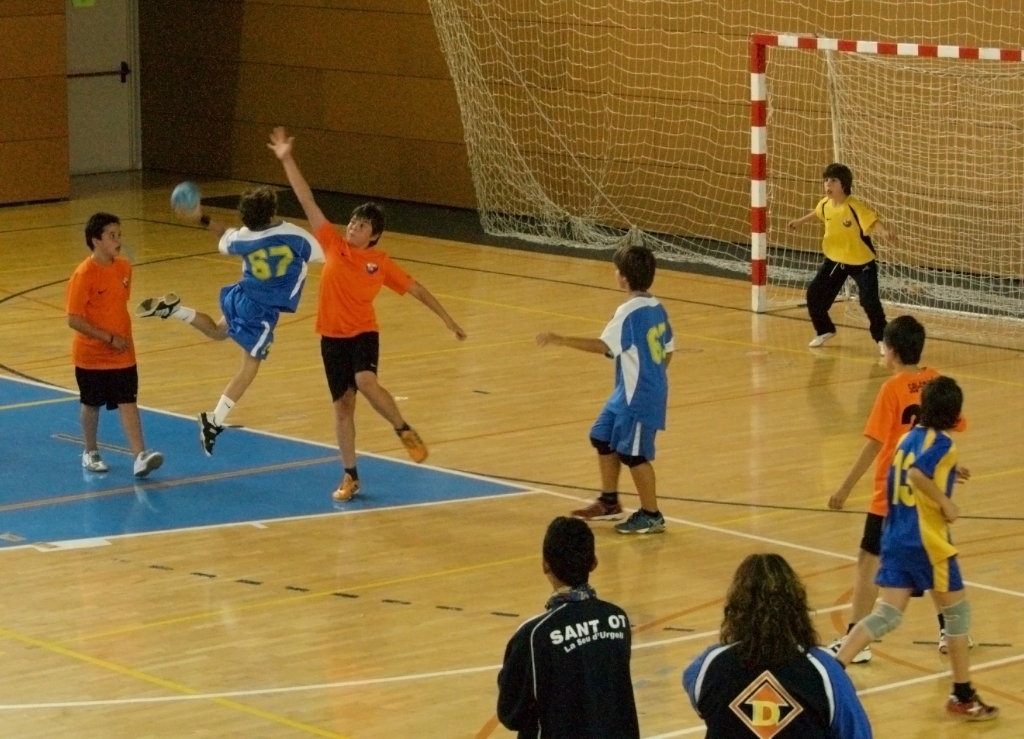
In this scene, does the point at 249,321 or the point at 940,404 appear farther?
the point at 249,321

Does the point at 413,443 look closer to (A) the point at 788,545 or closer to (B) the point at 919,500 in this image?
(A) the point at 788,545

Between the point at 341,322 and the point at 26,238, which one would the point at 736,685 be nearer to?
the point at 341,322

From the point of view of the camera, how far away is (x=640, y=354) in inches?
389

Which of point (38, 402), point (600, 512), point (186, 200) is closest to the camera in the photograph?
point (600, 512)

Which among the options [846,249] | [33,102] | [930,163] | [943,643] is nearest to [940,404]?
[943,643]

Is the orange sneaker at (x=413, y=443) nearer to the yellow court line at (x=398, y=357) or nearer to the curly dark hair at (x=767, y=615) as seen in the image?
the yellow court line at (x=398, y=357)

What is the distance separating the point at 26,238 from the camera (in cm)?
2125

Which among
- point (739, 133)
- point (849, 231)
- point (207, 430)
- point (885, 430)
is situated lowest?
point (207, 430)

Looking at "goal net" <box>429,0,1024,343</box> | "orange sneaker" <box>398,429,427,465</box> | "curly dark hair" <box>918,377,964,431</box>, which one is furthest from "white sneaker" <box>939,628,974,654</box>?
"goal net" <box>429,0,1024,343</box>

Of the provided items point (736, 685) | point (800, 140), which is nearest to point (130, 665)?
→ point (736, 685)

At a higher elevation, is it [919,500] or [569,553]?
[569,553]

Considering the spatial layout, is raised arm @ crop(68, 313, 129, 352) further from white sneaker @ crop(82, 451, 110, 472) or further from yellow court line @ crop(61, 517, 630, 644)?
yellow court line @ crop(61, 517, 630, 644)

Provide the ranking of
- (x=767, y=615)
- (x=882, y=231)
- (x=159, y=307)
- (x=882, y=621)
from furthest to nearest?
(x=882, y=231)
(x=159, y=307)
(x=882, y=621)
(x=767, y=615)

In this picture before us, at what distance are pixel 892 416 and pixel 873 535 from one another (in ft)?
1.65
